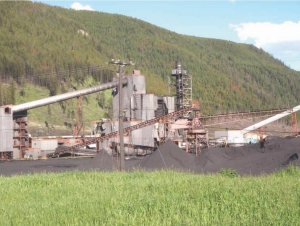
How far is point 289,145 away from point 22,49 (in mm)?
72610

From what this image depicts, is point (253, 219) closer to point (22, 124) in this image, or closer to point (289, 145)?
point (289, 145)

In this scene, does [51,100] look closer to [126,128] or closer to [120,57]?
[126,128]

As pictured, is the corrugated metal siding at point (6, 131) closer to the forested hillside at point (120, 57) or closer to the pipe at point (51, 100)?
the pipe at point (51, 100)

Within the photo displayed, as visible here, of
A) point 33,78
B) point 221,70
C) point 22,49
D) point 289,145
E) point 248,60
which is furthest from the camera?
point 248,60

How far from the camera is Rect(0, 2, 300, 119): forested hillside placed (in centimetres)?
8500

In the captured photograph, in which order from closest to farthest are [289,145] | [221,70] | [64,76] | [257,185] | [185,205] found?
[185,205] < [257,185] < [289,145] < [64,76] < [221,70]

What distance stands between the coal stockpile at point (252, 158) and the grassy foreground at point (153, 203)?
7.53 meters

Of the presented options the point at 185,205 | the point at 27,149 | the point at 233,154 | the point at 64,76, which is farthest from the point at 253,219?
the point at 64,76

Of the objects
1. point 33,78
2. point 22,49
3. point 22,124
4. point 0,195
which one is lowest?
point 0,195

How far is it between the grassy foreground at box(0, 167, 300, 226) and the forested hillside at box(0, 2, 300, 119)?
5339 cm

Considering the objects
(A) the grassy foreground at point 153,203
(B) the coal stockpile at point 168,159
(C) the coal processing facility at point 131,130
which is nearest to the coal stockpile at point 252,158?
(B) the coal stockpile at point 168,159

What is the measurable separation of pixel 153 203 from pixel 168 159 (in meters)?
15.2

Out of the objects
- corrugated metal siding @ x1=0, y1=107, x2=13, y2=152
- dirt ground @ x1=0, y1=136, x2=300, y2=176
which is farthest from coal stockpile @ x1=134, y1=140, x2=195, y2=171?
corrugated metal siding @ x1=0, y1=107, x2=13, y2=152

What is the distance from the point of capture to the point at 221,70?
518ft
